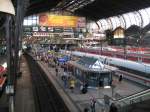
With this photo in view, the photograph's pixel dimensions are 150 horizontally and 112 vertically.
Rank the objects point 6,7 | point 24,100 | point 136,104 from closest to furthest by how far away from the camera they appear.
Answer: point 6,7 < point 136,104 < point 24,100

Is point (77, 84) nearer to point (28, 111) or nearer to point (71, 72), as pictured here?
point (71, 72)

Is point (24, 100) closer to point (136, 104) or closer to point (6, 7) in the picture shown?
point (136, 104)

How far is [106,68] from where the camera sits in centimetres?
3145

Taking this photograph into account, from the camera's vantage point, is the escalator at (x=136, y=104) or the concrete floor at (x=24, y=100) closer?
the escalator at (x=136, y=104)

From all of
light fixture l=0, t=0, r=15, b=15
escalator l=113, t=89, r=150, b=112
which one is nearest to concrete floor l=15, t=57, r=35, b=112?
escalator l=113, t=89, r=150, b=112

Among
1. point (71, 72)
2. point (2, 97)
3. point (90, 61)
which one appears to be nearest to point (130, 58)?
point (71, 72)

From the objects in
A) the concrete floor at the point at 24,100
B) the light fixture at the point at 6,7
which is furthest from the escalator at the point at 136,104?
the light fixture at the point at 6,7

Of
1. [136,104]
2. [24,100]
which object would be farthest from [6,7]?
[24,100]

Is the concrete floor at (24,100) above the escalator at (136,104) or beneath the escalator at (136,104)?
beneath

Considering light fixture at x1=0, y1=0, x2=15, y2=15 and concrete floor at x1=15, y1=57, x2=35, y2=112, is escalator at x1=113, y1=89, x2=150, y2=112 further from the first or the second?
light fixture at x1=0, y1=0, x2=15, y2=15

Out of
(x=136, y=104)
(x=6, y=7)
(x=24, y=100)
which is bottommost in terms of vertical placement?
(x=24, y=100)

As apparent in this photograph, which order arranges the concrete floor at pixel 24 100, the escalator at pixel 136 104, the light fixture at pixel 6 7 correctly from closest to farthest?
1. the light fixture at pixel 6 7
2. the escalator at pixel 136 104
3. the concrete floor at pixel 24 100

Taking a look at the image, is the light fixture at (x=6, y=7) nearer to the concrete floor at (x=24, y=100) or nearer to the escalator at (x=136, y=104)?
the escalator at (x=136, y=104)

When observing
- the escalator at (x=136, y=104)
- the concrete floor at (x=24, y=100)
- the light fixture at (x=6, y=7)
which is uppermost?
the light fixture at (x=6, y=7)
